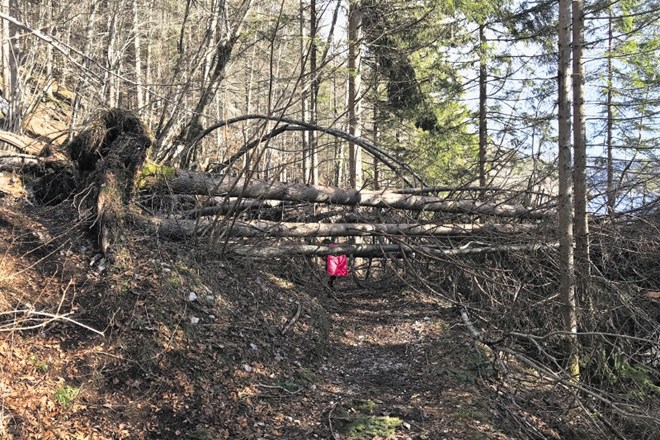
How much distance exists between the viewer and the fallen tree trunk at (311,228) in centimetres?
544

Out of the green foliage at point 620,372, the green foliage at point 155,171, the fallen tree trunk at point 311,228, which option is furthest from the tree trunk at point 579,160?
the green foliage at point 155,171

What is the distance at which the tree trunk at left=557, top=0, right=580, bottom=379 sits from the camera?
5773 mm

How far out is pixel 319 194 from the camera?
21.2 ft

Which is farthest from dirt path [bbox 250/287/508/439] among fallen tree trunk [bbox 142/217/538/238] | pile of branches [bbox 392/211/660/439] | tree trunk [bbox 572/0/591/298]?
tree trunk [bbox 572/0/591/298]

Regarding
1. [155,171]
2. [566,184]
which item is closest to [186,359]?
[155,171]

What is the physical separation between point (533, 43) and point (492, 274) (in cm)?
795

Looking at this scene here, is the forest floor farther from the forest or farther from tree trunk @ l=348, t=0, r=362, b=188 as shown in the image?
tree trunk @ l=348, t=0, r=362, b=188

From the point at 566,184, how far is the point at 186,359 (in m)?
5.11

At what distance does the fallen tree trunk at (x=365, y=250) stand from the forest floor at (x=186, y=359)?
23 cm

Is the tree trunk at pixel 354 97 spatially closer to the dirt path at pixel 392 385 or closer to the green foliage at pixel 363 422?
the dirt path at pixel 392 385

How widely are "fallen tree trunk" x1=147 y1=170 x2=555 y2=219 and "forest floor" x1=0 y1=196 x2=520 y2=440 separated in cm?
80

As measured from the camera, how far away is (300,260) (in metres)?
7.48

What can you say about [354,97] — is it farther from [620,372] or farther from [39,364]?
[39,364]

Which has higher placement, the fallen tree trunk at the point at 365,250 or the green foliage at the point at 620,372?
the fallen tree trunk at the point at 365,250
